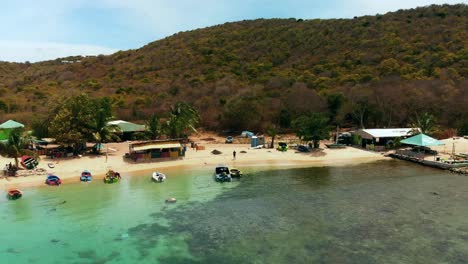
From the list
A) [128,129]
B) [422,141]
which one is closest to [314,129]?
[422,141]

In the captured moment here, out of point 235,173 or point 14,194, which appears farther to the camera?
point 235,173

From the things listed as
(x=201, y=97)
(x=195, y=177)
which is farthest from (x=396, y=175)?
(x=201, y=97)

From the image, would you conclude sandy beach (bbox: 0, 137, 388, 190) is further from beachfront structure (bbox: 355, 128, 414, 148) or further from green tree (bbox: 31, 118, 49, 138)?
green tree (bbox: 31, 118, 49, 138)

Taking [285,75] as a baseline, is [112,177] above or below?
below

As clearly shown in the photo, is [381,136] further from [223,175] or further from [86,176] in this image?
[86,176]

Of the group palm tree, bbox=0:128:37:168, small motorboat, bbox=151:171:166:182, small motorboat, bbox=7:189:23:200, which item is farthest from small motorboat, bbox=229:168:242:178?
palm tree, bbox=0:128:37:168

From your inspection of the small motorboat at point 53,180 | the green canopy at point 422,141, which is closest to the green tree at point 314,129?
the green canopy at point 422,141

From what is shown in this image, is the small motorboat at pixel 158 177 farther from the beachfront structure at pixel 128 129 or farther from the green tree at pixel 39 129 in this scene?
the green tree at pixel 39 129
